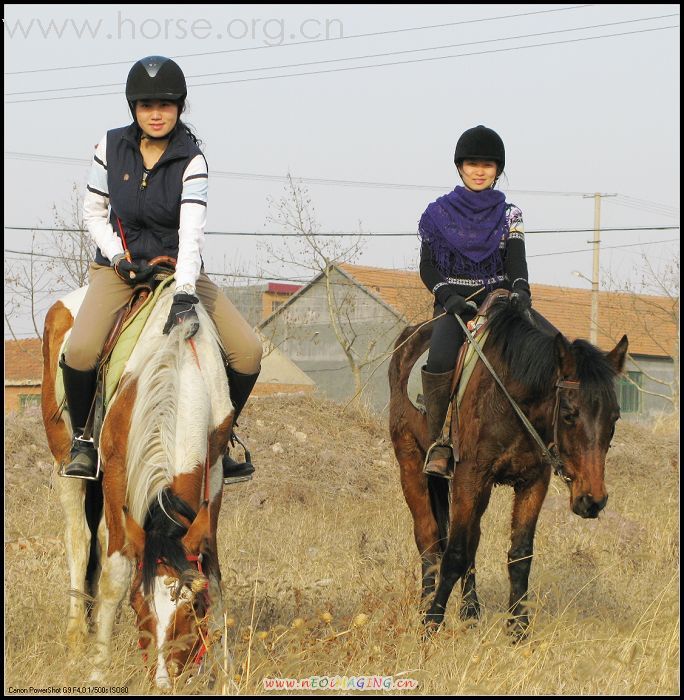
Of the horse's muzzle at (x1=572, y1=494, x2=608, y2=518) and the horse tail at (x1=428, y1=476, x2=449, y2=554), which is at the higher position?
the horse's muzzle at (x1=572, y1=494, x2=608, y2=518)

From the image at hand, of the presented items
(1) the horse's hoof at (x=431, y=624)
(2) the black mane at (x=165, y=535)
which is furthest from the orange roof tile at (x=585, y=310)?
(2) the black mane at (x=165, y=535)

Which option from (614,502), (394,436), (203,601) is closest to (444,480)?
(394,436)

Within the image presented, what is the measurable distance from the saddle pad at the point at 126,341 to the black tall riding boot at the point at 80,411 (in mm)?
187

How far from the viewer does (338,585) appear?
24.8 feet

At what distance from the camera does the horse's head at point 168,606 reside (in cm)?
421

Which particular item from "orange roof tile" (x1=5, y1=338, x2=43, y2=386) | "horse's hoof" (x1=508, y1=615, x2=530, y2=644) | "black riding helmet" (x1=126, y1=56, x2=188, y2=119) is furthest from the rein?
"orange roof tile" (x1=5, y1=338, x2=43, y2=386)

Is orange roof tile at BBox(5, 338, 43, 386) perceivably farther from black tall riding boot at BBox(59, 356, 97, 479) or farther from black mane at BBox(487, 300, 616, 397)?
black tall riding boot at BBox(59, 356, 97, 479)

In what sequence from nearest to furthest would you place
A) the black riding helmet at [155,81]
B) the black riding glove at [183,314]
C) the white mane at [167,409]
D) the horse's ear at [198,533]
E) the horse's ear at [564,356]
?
the horse's ear at [198,533] < the white mane at [167,409] < the black riding glove at [183,314] < the black riding helmet at [155,81] < the horse's ear at [564,356]

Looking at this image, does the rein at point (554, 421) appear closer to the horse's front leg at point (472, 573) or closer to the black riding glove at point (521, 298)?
the black riding glove at point (521, 298)

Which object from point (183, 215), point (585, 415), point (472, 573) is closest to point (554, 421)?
point (585, 415)

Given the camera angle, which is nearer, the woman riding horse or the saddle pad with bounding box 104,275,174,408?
the saddle pad with bounding box 104,275,174,408

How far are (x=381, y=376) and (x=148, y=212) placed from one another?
3548 cm

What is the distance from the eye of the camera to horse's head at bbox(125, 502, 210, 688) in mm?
4207

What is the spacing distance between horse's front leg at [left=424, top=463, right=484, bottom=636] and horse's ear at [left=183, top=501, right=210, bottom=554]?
2.34 m
